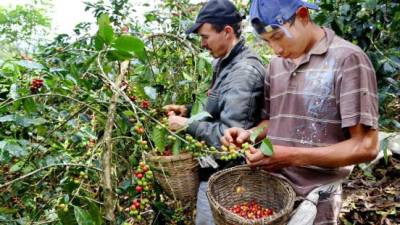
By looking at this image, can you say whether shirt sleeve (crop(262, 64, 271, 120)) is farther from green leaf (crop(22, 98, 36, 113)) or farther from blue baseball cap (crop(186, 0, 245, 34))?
green leaf (crop(22, 98, 36, 113))

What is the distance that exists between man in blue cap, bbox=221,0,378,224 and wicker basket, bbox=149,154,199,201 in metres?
0.19

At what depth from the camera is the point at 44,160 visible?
5.83 feet

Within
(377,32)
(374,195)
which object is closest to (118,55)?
(377,32)

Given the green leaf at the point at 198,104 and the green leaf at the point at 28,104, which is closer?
the green leaf at the point at 28,104

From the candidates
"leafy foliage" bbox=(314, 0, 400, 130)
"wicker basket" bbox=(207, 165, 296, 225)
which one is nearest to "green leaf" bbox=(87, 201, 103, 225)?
"wicker basket" bbox=(207, 165, 296, 225)

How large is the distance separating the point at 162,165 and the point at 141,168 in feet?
1.03

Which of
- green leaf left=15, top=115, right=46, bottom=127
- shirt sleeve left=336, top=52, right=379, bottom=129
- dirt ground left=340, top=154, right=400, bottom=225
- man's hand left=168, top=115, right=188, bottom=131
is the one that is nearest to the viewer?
shirt sleeve left=336, top=52, right=379, bottom=129

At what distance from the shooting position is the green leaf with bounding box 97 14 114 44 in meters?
1.27

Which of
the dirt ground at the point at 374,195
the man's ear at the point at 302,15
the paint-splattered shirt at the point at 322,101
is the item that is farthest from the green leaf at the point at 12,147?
the dirt ground at the point at 374,195

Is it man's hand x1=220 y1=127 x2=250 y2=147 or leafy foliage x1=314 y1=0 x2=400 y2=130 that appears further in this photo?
leafy foliage x1=314 y1=0 x2=400 y2=130

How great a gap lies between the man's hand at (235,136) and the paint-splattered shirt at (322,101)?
0.12 m

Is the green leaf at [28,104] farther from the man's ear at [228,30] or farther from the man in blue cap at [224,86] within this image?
the man's ear at [228,30]

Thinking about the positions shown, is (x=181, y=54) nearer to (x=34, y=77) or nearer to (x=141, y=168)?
(x=34, y=77)

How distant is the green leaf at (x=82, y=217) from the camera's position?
4.08ft
